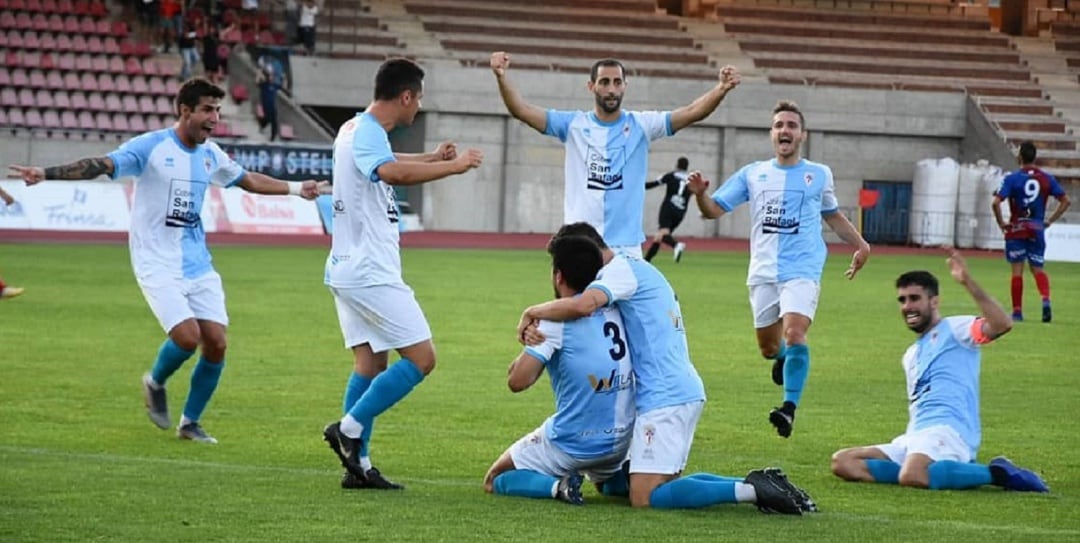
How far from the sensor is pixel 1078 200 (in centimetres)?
4644

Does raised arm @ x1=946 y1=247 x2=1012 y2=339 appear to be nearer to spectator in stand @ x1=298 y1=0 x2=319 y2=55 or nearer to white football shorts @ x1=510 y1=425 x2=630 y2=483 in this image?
white football shorts @ x1=510 y1=425 x2=630 y2=483

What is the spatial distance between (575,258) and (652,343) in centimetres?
60

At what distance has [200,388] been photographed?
11.3 metres

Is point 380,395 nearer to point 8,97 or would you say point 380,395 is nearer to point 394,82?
point 394,82

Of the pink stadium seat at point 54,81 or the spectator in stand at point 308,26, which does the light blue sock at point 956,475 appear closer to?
the pink stadium seat at point 54,81

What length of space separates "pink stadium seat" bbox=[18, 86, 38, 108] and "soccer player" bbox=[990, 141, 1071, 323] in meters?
23.8

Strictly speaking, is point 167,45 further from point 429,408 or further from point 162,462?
point 162,462

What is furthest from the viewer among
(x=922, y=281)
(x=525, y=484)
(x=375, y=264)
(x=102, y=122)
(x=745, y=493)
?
(x=102, y=122)

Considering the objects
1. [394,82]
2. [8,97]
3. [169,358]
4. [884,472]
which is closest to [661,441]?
[884,472]

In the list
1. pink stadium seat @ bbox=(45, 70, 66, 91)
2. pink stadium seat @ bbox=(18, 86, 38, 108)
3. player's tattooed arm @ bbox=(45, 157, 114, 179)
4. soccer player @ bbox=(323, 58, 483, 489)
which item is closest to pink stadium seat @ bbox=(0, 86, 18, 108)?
pink stadium seat @ bbox=(18, 86, 38, 108)

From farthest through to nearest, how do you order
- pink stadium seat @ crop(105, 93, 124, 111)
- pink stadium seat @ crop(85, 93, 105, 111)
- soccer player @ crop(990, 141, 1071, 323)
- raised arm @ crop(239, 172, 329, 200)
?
pink stadium seat @ crop(105, 93, 124, 111), pink stadium seat @ crop(85, 93, 105, 111), soccer player @ crop(990, 141, 1071, 323), raised arm @ crop(239, 172, 329, 200)

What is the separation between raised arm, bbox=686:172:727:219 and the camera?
12.1 m

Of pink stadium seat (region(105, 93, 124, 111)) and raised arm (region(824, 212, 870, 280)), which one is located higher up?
raised arm (region(824, 212, 870, 280))

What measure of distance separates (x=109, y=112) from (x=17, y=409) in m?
28.8
